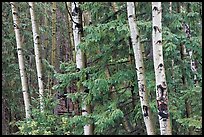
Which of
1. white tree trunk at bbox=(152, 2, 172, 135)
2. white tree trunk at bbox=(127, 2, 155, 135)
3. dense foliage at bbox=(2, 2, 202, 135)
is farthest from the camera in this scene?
dense foliage at bbox=(2, 2, 202, 135)

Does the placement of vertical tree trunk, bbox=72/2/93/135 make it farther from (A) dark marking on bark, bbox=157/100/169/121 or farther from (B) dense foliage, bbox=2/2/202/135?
(A) dark marking on bark, bbox=157/100/169/121

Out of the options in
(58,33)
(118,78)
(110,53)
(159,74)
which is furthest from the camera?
(58,33)

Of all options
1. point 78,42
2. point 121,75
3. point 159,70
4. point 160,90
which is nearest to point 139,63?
point 159,70

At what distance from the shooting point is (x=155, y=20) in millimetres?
4578

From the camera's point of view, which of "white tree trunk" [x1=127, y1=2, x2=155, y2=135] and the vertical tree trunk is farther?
the vertical tree trunk

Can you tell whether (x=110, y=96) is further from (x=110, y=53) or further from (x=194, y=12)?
(x=194, y=12)

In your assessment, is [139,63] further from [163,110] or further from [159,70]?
[163,110]

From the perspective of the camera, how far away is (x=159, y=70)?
14.9 ft

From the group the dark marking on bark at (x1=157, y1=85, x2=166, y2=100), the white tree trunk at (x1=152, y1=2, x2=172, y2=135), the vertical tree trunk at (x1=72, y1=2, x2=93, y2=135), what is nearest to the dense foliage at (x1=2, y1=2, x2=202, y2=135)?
the vertical tree trunk at (x1=72, y1=2, x2=93, y2=135)

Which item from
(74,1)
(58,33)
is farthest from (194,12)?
(58,33)

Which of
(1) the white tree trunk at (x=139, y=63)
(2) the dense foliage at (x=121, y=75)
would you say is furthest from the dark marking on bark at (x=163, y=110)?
(2) the dense foliage at (x=121, y=75)

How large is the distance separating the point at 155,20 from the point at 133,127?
2348mm

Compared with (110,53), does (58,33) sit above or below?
above

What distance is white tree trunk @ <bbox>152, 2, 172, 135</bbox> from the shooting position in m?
4.55
